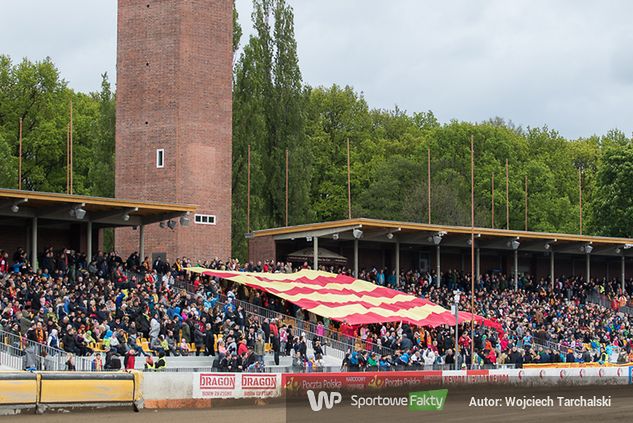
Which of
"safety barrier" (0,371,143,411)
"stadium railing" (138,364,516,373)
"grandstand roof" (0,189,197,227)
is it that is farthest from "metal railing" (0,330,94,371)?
"grandstand roof" (0,189,197,227)

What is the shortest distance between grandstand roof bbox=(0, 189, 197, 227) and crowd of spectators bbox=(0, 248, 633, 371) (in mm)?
1731

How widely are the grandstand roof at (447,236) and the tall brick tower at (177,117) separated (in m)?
2.95

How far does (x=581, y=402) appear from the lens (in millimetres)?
31969

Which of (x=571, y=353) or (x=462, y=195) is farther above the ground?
(x=462, y=195)

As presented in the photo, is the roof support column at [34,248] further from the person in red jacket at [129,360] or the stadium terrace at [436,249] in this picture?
the stadium terrace at [436,249]

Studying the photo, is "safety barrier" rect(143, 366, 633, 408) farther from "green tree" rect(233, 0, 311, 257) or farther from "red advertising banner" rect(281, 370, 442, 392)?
"green tree" rect(233, 0, 311, 257)

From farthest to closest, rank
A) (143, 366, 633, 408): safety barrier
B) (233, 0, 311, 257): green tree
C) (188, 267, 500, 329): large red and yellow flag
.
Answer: (233, 0, 311, 257): green tree < (188, 267, 500, 329): large red and yellow flag < (143, 366, 633, 408): safety barrier

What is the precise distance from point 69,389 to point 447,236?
3121 cm

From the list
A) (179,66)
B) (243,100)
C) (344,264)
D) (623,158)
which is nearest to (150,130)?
(179,66)

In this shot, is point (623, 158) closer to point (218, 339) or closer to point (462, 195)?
point (462, 195)

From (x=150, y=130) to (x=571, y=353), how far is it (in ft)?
69.4

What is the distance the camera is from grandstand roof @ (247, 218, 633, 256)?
49594mm

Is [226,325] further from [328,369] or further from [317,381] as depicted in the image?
[317,381]

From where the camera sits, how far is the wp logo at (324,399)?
29.4 meters
